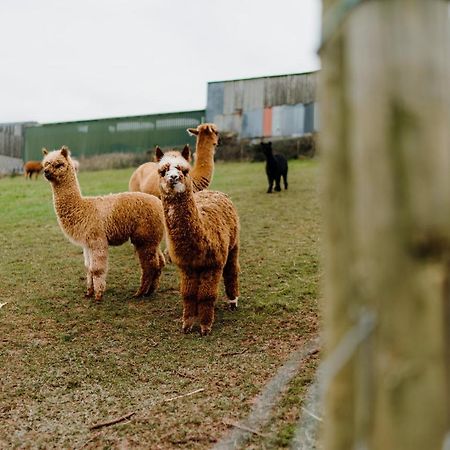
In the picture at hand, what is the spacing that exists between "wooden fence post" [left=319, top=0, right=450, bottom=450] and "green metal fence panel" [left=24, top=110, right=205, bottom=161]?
24.8m

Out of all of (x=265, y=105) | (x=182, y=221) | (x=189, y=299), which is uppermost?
(x=265, y=105)

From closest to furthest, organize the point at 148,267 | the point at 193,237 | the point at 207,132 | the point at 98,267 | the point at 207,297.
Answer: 1. the point at 193,237
2. the point at 207,297
3. the point at 98,267
4. the point at 148,267
5. the point at 207,132

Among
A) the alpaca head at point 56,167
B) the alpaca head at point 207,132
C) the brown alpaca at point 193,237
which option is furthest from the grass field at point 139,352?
the alpaca head at point 207,132

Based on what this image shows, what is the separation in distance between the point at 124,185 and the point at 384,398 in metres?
14.3

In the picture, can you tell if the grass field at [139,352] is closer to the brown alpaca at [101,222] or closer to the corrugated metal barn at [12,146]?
the brown alpaca at [101,222]

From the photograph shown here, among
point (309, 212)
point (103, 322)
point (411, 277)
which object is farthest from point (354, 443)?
point (309, 212)

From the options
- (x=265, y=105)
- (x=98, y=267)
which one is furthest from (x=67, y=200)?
(x=265, y=105)

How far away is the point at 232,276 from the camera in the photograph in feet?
17.9

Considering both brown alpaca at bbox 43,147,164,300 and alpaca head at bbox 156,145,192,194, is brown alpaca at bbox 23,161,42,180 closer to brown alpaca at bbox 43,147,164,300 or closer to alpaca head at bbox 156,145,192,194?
brown alpaca at bbox 43,147,164,300

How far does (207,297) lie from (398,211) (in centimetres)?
386

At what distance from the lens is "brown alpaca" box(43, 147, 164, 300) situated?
5.80 meters

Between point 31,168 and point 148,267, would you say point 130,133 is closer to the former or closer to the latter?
point 31,168

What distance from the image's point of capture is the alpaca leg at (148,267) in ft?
19.6

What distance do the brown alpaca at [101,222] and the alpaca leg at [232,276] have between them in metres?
0.88
